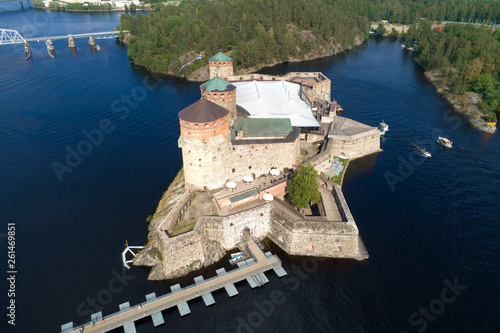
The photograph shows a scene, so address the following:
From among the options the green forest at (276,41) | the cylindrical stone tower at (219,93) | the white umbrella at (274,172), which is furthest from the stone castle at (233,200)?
the green forest at (276,41)

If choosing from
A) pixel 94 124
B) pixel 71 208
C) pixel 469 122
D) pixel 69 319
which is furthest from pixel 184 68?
pixel 69 319

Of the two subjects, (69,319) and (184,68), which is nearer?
(69,319)

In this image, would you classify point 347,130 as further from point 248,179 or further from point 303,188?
point 248,179

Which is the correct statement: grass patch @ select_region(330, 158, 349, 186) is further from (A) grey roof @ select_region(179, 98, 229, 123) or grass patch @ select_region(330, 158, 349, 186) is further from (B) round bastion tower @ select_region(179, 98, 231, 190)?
(A) grey roof @ select_region(179, 98, 229, 123)

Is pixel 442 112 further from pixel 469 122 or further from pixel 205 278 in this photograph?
pixel 205 278

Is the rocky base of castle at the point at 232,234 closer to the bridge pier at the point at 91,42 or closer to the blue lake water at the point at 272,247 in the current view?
the blue lake water at the point at 272,247

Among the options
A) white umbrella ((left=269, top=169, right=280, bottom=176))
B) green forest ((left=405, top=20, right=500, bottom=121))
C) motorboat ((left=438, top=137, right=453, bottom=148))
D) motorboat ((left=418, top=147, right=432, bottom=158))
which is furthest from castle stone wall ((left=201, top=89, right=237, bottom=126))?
green forest ((left=405, top=20, right=500, bottom=121))

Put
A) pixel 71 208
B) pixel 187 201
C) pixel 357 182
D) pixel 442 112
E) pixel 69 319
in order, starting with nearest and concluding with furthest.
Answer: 1. pixel 69 319
2. pixel 187 201
3. pixel 71 208
4. pixel 357 182
5. pixel 442 112
